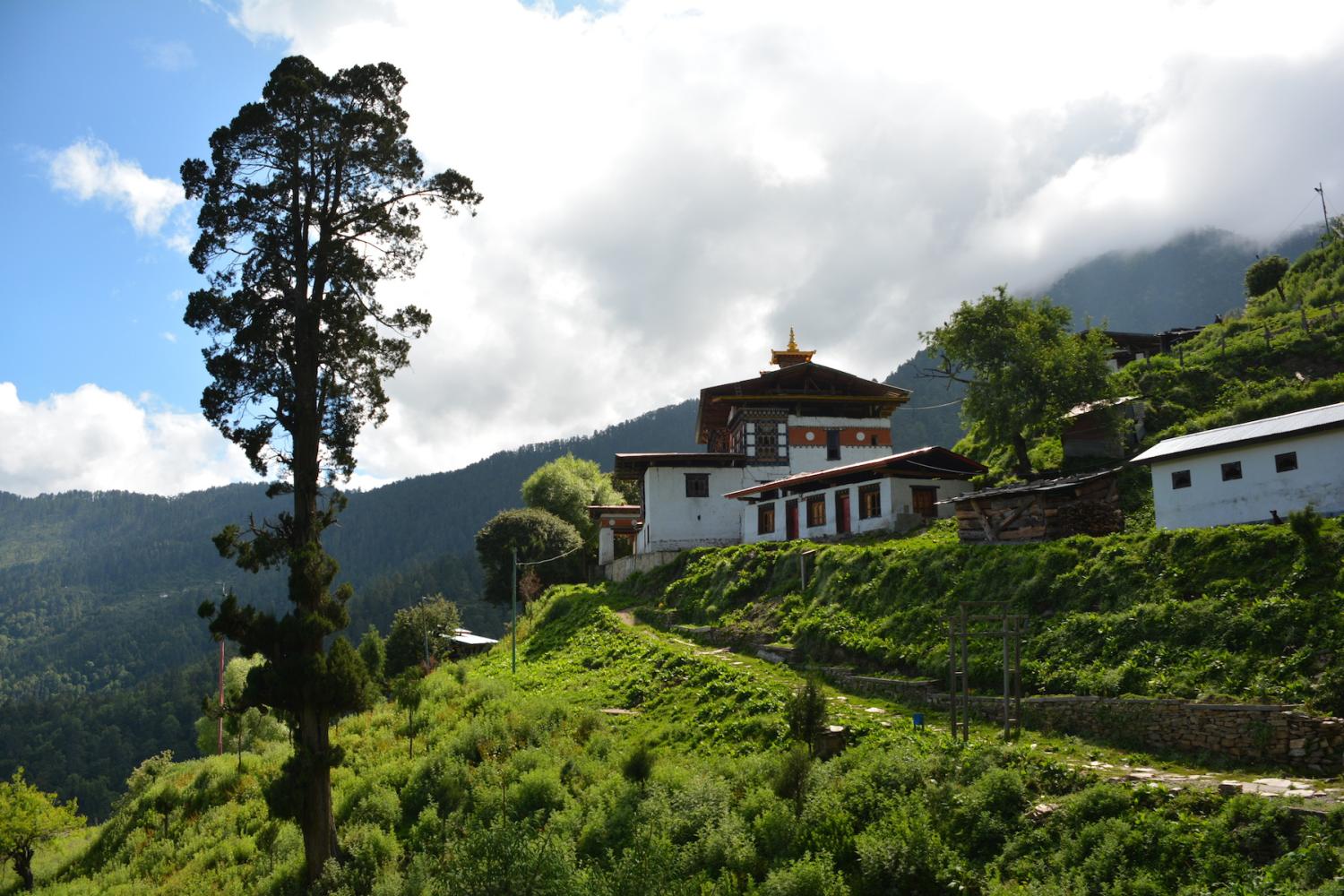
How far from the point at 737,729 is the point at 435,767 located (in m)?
7.82

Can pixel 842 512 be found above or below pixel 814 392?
below

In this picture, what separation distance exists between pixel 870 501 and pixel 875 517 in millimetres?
769

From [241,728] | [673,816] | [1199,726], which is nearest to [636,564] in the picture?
[241,728]

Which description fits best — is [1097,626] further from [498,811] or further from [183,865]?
[183,865]

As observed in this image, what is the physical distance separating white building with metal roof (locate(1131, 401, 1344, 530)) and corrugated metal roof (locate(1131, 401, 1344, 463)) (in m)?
0.02

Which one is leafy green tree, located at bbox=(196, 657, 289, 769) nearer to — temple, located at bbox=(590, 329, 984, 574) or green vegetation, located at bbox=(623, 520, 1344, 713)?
green vegetation, located at bbox=(623, 520, 1344, 713)

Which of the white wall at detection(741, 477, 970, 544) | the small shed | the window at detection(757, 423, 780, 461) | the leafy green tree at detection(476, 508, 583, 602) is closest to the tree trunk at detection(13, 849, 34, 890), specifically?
the small shed

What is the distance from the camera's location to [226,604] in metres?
17.8

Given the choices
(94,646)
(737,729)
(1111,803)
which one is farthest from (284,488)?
(94,646)

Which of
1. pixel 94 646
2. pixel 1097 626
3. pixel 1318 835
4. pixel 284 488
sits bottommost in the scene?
pixel 94 646

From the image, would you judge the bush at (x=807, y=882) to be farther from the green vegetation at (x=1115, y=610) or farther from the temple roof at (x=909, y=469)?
the temple roof at (x=909, y=469)

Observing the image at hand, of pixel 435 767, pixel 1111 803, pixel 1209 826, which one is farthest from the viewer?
pixel 435 767

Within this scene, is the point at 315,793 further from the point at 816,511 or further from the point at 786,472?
the point at 786,472

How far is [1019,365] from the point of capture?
126 feet
